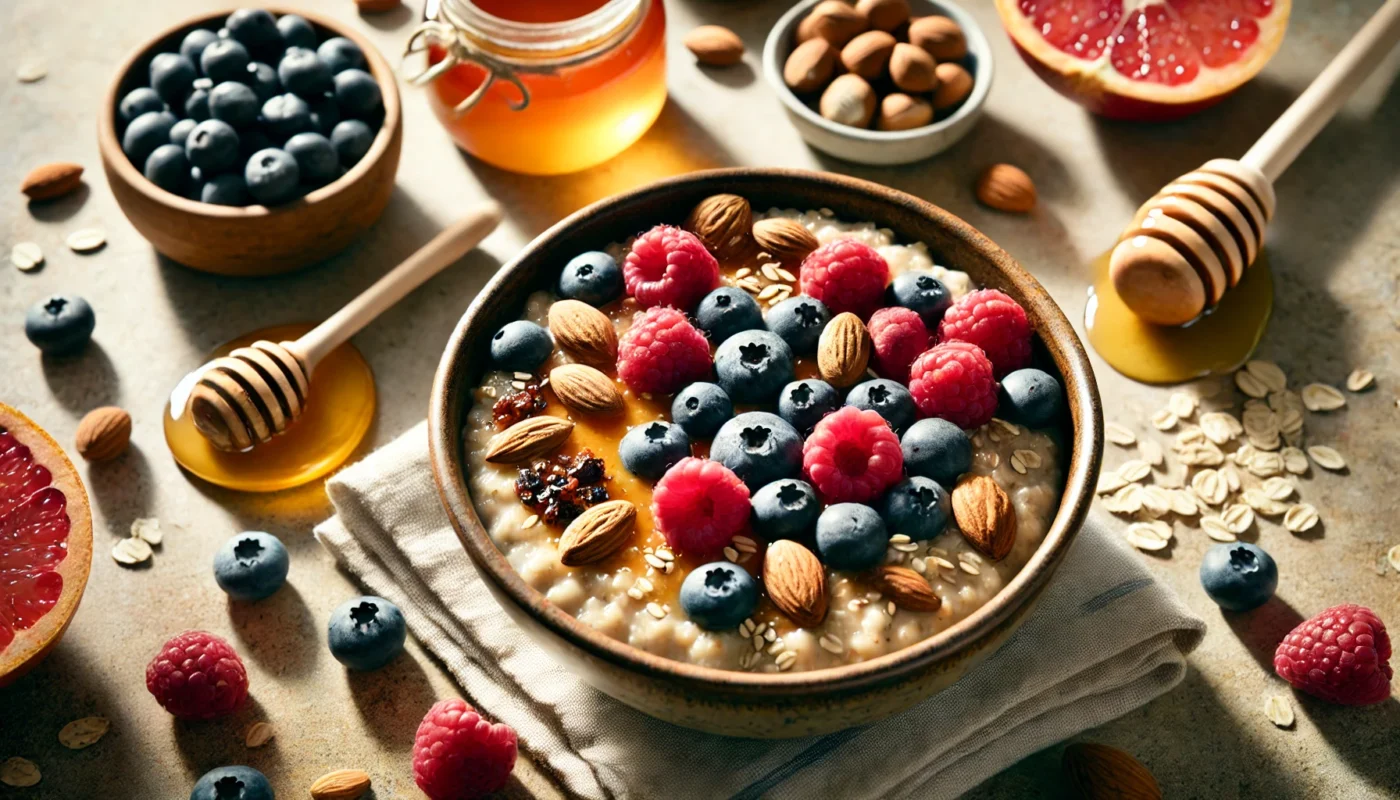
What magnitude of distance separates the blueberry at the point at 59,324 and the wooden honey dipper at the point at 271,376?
0.28m

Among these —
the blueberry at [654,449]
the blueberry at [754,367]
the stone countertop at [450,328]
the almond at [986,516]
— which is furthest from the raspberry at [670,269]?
the stone countertop at [450,328]

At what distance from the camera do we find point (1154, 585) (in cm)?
185

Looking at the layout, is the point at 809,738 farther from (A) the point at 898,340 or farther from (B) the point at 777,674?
(A) the point at 898,340

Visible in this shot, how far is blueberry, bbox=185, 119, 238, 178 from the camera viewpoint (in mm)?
2148

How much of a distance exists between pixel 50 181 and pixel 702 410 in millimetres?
1469

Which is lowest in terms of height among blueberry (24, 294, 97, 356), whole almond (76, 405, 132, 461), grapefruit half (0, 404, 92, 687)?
whole almond (76, 405, 132, 461)

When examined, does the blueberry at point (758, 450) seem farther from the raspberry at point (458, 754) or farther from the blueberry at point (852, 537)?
the raspberry at point (458, 754)

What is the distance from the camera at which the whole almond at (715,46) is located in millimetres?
2637

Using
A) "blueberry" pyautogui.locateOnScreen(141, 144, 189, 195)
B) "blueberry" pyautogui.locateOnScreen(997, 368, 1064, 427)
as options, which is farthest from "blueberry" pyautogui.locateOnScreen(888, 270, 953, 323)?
"blueberry" pyautogui.locateOnScreen(141, 144, 189, 195)

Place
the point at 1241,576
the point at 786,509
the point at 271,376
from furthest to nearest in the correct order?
the point at 271,376, the point at 1241,576, the point at 786,509

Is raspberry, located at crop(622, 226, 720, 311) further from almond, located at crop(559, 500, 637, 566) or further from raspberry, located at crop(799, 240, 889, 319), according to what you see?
almond, located at crop(559, 500, 637, 566)

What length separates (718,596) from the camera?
1.52m

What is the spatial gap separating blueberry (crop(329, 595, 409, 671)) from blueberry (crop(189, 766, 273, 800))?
0.20 metres

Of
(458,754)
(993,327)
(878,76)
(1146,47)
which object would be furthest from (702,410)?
(1146,47)
